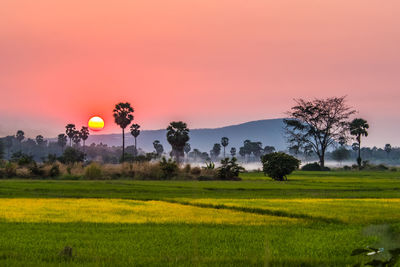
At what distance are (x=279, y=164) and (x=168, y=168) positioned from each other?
1329cm

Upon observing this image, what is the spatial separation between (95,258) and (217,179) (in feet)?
162

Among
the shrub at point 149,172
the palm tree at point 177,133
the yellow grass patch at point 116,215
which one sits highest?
the palm tree at point 177,133

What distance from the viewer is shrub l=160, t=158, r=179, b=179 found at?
58.6m

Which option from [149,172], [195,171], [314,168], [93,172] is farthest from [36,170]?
[314,168]

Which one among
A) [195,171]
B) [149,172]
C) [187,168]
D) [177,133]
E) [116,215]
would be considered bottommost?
[116,215]

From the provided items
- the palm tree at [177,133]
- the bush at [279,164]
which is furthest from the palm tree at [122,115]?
the bush at [279,164]

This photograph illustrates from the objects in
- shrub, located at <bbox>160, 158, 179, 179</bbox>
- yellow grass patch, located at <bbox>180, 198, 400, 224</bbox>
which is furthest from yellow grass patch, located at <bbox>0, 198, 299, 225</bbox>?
shrub, located at <bbox>160, 158, 179, 179</bbox>

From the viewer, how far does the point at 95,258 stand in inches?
418

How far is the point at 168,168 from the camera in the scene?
58688 mm

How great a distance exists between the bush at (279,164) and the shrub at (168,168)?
1064 cm

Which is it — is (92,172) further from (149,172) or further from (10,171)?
(10,171)

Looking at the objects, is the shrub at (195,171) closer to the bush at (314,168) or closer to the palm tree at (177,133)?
the palm tree at (177,133)

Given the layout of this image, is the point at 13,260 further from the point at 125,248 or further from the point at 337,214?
the point at 337,214

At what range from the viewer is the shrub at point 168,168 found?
192ft
